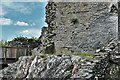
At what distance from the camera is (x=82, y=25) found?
1241 cm

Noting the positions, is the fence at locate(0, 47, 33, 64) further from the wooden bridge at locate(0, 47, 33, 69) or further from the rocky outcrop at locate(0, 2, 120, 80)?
the rocky outcrop at locate(0, 2, 120, 80)

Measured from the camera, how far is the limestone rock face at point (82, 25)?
1150 cm

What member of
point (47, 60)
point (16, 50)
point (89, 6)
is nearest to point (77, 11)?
point (89, 6)

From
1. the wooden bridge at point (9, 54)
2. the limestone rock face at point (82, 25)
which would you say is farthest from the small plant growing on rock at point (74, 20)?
the wooden bridge at point (9, 54)

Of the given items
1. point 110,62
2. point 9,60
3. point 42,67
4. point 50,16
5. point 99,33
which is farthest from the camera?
point 9,60

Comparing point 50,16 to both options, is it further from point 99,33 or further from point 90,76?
point 90,76

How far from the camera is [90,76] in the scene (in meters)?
9.22

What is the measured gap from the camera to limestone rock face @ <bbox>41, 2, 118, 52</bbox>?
11.5 m

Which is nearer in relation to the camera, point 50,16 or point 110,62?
point 110,62

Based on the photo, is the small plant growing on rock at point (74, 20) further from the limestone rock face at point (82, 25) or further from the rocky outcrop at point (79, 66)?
the rocky outcrop at point (79, 66)

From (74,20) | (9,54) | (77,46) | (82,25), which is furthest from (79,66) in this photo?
(9,54)

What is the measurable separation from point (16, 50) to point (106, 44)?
6.87m

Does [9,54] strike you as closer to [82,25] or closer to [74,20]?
[74,20]

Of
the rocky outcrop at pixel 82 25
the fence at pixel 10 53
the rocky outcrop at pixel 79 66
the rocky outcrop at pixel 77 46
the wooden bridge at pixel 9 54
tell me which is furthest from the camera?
the fence at pixel 10 53
